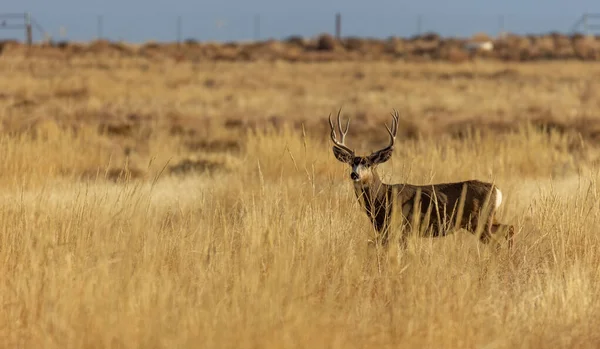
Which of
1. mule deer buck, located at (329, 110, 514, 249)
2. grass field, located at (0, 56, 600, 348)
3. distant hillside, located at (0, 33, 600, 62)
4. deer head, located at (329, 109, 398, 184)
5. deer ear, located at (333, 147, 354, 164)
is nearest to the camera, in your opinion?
grass field, located at (0, 56, 600, 348)

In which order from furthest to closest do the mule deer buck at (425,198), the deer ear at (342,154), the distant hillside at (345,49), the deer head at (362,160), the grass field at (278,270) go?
1. the distant hillside at (345,49)
2. the deer ear at (342,154)
3. the mule deer buck at (425,198)
4. the deer head at (362,160)
5. the grass field at (278,270)

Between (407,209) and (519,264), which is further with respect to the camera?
(407,209)

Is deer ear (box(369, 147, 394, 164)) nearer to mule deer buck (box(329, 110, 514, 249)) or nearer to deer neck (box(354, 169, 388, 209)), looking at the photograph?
mule deer buck (box(329, 110, 514, 249))

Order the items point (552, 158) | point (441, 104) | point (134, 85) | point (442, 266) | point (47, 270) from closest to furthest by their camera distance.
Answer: point (47, 270) < point (442, 266) < point (552, 158) < point (441, 104) < point (134, 85)

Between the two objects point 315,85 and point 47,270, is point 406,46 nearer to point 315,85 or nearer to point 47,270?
point 315,85

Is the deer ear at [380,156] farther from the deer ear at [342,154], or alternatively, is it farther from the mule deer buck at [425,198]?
the deer ear at [342,154]

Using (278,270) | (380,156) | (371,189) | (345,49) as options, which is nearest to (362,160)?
(380,156)

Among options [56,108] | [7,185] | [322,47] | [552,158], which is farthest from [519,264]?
[322,47]

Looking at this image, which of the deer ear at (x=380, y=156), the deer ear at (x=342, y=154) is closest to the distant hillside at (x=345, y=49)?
the deer ear at (x=342, y=154)

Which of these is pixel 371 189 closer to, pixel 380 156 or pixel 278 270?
pixel 380 156

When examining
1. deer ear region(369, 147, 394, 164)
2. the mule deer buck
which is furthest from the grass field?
deer ear region(369, 147, 394, 164)

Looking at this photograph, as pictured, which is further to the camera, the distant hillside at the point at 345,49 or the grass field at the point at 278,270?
the distant hillside at the point at 345,49

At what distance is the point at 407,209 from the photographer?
8891 millimetres

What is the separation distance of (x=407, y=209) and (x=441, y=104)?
19.4 metres
